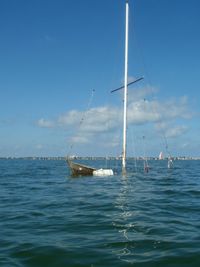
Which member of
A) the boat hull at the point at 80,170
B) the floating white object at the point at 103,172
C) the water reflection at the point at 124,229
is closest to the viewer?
the water reflection at the point at 124,229

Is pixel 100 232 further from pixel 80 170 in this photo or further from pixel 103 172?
pixel 80 170

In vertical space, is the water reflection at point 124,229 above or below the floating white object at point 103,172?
below

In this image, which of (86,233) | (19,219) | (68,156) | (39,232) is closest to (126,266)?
(86,233)

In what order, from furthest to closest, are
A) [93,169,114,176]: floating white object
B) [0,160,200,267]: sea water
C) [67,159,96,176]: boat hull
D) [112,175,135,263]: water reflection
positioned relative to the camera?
[67,159,96,176]: boat hull, [93,169,114,176]: floating white object, [112,175,135,263]: water reflection, [0,160,200,267]: sea water

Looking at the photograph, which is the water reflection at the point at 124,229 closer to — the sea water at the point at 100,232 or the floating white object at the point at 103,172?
the sea water at the point at 100,232

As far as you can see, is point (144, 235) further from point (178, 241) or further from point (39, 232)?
point (39, 232)

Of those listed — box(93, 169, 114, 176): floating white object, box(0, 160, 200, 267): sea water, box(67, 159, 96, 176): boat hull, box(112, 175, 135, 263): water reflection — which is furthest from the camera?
box(67, 159, 96, 176): boat hull

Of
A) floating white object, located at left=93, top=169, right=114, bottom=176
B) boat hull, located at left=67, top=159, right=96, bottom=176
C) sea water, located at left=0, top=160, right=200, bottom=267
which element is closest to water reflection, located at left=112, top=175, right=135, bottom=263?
sea water, located at left=0, top=160, right=200, bottom=267

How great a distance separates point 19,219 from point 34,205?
429 cm

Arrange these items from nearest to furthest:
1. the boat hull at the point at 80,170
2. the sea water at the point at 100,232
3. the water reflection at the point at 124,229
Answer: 1. the sea water at the point at 100,232
2. the water reflection at the point at 124,229
3. the boat hull at the point at 80,170

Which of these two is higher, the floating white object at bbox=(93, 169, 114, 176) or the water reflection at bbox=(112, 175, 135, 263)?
the floating white object at bbox=(93, 169, 114, 176)

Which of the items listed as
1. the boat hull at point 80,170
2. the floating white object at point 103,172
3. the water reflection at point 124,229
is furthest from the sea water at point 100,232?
the boat hull at point 80,170

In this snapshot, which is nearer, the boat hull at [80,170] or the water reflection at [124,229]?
the water reflection at [124,229]

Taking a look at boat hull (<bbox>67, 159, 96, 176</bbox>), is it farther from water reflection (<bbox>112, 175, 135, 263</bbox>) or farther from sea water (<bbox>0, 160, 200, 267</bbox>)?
water reflection (<bbox>112, 175, 135, 263</bbox>)
